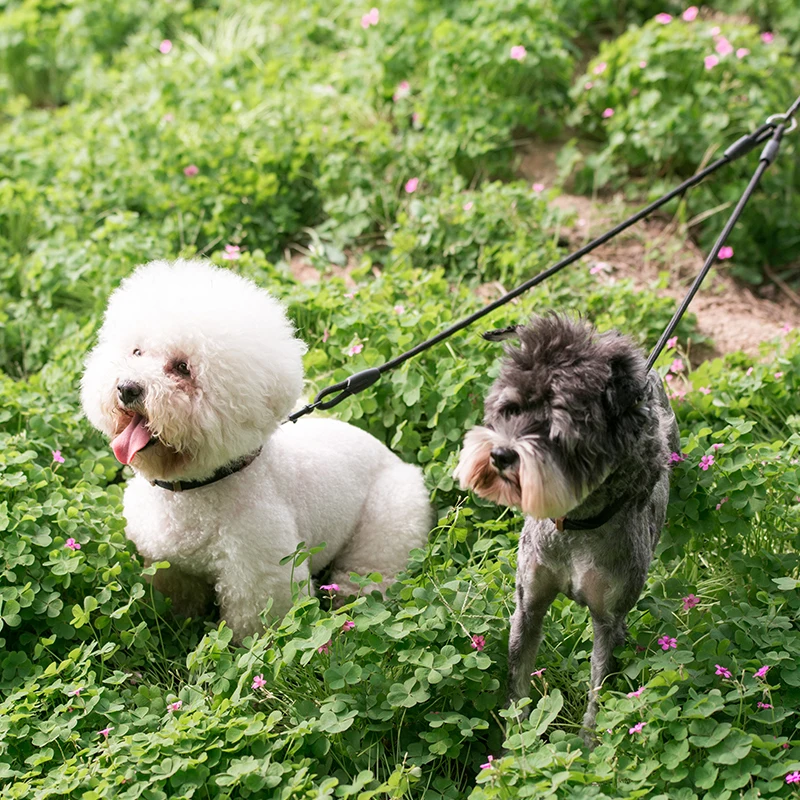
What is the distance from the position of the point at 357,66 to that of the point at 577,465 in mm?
4777

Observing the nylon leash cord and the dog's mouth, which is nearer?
the dog's mouth

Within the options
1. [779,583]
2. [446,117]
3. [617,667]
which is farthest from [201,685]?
[446,117]

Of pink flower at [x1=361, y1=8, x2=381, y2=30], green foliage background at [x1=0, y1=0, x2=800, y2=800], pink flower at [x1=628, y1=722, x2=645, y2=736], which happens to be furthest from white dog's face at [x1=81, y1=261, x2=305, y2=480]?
pink flower at [x1=361, y1=8, x2=381, y2=30]

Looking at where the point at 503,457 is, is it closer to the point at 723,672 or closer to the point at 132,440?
the point at 723,672

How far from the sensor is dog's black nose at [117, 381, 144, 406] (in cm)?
292

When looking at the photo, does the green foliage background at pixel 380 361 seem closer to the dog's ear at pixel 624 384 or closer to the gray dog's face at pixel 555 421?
the gray dog's face at pixel 555 421

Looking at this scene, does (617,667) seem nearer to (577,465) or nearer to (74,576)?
(577,465)

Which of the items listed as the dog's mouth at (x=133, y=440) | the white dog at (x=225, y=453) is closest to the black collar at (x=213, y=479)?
the white dog at (x=225, y=453)

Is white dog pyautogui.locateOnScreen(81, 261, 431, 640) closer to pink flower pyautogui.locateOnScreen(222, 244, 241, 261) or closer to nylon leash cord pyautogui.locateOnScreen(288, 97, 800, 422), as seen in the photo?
nylon leash cord pyautogui.locateOnScreen(288, 97, 800, 422)

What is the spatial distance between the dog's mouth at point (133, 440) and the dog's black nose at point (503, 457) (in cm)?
115

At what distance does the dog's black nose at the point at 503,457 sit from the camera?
7.97 ft

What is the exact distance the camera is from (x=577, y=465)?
2434 millimetres

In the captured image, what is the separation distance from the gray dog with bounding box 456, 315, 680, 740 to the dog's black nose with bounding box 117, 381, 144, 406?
42.1 inches

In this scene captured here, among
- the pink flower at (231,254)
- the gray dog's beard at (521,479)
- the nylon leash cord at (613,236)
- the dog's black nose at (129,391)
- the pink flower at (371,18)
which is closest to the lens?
the gray dog's beard at (521,479)
